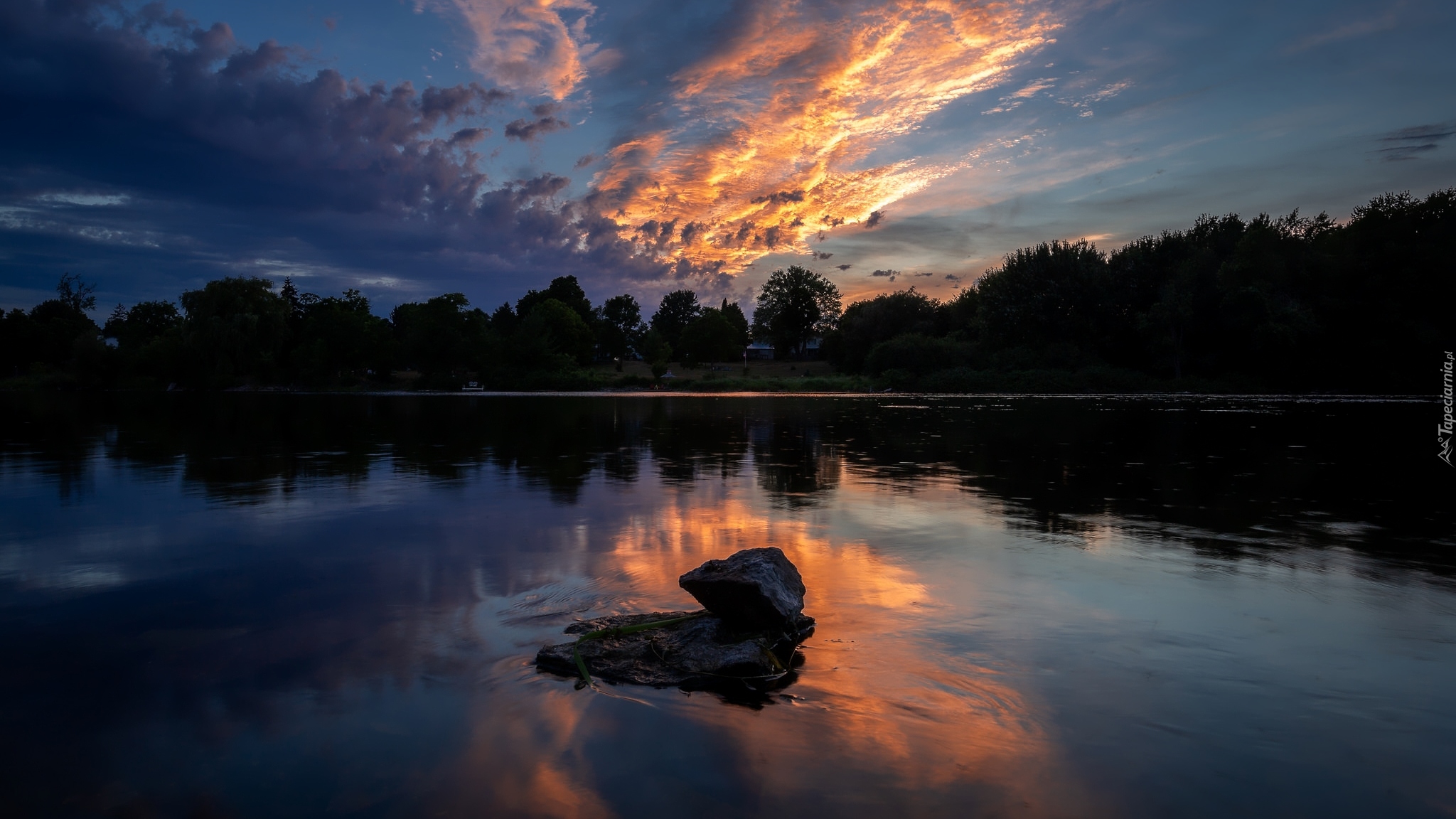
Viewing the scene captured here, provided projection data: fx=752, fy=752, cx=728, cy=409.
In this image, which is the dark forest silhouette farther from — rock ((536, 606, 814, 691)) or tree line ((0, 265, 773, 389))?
rock ((536, 606, 814, 691))

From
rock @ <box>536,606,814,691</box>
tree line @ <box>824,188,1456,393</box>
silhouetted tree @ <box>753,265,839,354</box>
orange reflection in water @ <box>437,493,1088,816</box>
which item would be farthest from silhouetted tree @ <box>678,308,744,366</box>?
rock @ <box>536,606,814,691</box>

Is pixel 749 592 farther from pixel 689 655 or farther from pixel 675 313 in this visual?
pixel 675 313

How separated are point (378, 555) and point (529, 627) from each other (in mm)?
3329

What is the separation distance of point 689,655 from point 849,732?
4.61ft

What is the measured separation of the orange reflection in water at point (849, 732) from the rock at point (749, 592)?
13.7 inches

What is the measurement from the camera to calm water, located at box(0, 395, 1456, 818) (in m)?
3.75

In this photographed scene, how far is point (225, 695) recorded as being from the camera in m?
4.78

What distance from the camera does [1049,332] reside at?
71250 millimetres

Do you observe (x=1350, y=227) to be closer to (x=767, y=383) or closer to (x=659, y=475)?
(x=767, y=383)

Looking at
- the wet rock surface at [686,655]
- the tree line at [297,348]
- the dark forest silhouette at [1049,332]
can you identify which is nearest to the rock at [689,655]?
the wet rock surface at [686,655]

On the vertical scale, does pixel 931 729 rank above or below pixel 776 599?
below

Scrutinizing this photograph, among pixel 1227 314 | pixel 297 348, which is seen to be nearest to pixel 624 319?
pixel 297 348

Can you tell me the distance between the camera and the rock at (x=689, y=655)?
5.07 m

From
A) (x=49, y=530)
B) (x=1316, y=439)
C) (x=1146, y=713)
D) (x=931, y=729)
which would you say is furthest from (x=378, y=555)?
(x=1316, y=439)
